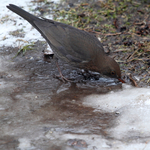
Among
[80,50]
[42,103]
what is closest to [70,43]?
[80,50]

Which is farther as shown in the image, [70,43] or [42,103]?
[70,43]

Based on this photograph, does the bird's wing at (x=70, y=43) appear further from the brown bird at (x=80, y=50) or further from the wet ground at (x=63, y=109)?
the wet ground at (x=63, y=109)

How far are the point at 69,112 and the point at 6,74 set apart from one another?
169 cm

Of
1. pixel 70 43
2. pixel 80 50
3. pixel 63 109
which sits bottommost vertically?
pixel 63 109

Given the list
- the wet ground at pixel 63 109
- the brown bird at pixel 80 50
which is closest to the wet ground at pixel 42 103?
the wet ground at pixel 63 109

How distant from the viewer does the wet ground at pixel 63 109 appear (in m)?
2.82

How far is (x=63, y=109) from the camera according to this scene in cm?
362

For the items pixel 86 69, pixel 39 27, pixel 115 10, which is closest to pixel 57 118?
pixel 86 69

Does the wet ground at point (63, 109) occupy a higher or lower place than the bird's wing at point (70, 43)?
lower

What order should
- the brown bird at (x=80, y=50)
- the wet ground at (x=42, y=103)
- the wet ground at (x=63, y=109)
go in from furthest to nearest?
the brown bird at (x=80, y=50) → the wet ground at (x=42, y=103) → the wet ground at (x=63, y=109)

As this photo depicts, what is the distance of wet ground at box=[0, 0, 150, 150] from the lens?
282 centimetres

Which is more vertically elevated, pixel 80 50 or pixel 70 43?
pixel 70 43

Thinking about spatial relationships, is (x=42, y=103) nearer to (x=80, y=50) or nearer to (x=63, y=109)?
(x=63, y=109)

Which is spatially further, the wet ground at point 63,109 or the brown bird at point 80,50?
the brown bird at point 80,50
